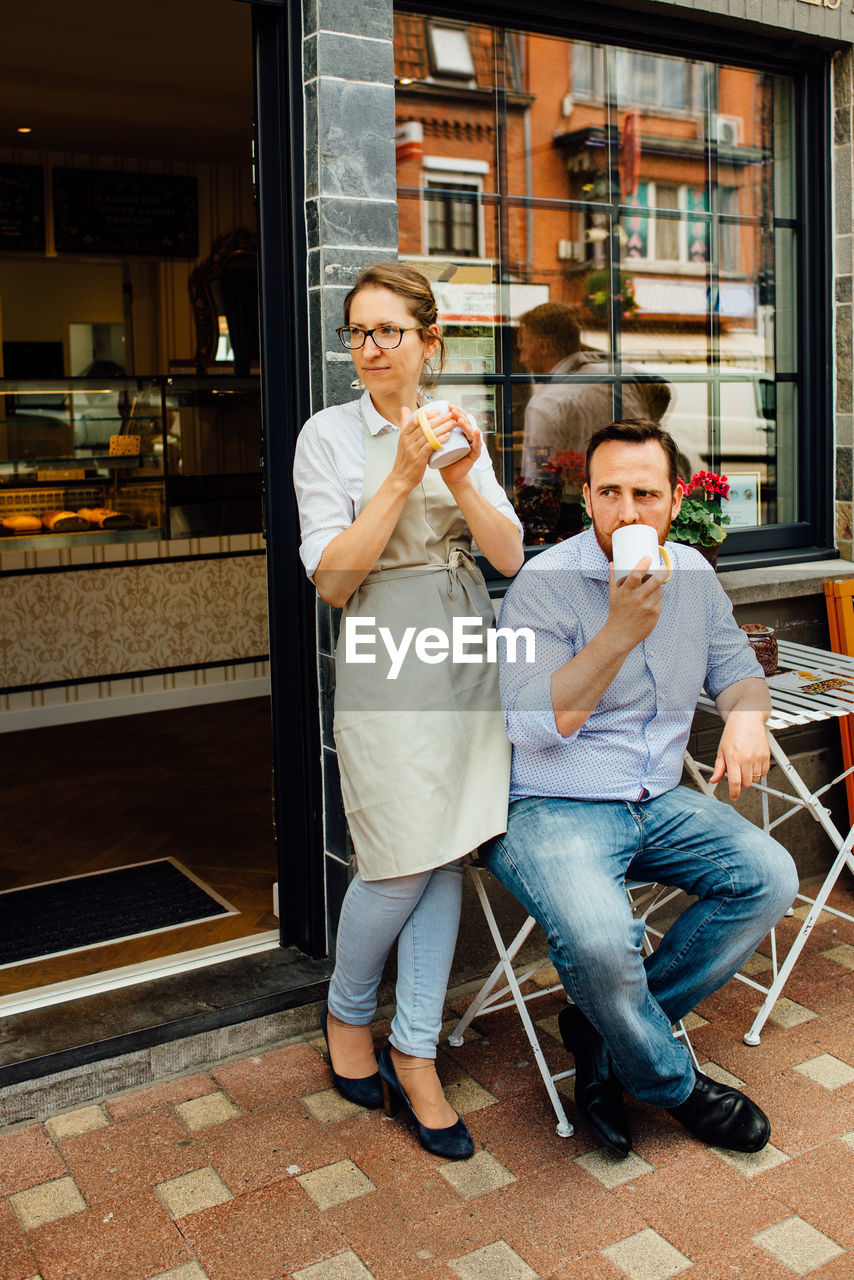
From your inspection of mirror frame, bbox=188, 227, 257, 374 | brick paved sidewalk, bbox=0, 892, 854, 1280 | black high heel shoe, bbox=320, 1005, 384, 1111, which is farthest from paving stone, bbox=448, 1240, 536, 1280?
mirror frame, bbox=188, 227, 257, 374

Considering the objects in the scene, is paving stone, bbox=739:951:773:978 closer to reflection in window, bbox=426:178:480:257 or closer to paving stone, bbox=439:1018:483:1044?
paving stone, bbox=439:1018:483:1044

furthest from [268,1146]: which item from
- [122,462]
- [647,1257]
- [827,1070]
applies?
[122,462]

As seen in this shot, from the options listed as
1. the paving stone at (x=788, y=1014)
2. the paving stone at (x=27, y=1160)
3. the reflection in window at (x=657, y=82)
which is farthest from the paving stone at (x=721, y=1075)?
the reflection in window at (x=657, y=82)

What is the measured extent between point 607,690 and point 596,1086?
85 centimetres

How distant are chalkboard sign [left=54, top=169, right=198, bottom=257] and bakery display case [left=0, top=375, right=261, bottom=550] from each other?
190 cm

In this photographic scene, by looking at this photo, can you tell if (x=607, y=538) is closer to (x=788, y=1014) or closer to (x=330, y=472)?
(x=330, y=472)

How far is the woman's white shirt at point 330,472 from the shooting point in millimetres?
2438

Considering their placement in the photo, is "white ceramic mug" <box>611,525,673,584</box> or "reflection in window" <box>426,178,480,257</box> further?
"reflection in window" <box>426,178,480,257</box>

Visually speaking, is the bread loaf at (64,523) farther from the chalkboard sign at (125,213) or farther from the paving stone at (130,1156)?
the paving stone at (130,1156)

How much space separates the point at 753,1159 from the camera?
244cm

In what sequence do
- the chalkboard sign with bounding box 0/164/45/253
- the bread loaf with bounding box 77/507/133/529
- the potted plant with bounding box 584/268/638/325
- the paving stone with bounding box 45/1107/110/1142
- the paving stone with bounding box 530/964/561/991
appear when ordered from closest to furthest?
the paving stone with bounding box 45/1107/110/1142 → the paving stone with bounding box 530/964/561/991 → the potted plant with bounding box 584/268/638/325 → the bread loaf with bounding box 77/507/133/529 → the chalkboard sign with bounding box 0/164/45/253

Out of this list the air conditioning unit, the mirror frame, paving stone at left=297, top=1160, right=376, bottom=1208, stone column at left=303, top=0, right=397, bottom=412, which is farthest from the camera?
the mirror frame

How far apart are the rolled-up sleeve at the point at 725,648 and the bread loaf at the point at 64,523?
4.15 m

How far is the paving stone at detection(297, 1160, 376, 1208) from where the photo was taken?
7.64 ft
